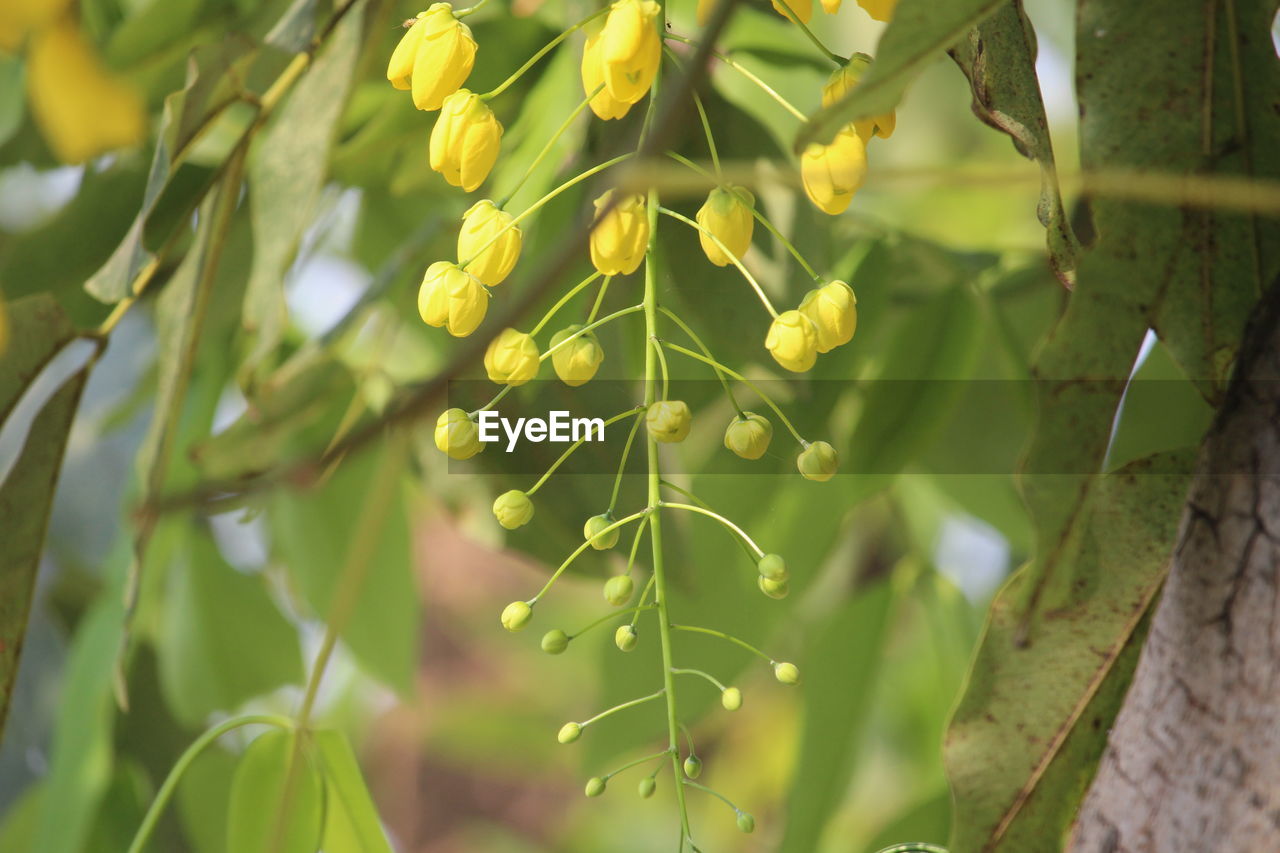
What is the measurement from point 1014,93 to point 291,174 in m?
0.18

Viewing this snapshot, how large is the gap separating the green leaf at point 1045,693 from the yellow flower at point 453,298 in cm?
13

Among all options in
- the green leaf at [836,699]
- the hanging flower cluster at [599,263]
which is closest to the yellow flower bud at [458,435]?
the hanging flower cluster at [599,263]

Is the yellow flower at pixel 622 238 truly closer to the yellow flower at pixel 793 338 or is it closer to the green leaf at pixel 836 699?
the yellow flower at pixel 793 338

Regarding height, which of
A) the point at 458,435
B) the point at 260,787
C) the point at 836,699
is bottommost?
the point at 836,699

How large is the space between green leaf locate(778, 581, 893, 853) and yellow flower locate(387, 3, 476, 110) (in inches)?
11.3

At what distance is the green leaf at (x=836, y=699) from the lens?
45 cm

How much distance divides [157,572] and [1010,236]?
0.56 metres

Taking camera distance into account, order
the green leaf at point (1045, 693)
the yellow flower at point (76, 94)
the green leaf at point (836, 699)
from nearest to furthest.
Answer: the yellow flower at point (76, 94) → the green leaf at point (1045, 693) → the green leaf at point (836, 699)

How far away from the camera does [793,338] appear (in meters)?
0.22

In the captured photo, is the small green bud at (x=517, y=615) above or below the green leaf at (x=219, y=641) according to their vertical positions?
above

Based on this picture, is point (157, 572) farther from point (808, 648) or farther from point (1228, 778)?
point (1228, 778)

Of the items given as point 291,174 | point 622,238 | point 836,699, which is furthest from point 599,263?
point 836,699

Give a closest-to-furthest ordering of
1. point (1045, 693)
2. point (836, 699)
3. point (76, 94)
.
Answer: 1. point (76, 94)
2. point (1045, 693)
3. point (836, 699)

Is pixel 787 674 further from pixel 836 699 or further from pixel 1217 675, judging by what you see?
pixel 836 699
